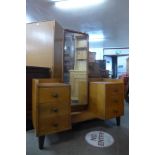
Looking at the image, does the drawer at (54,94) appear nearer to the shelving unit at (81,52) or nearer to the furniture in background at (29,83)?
the furniture in background at (29,83)

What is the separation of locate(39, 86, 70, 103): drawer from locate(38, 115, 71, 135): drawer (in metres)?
0.17

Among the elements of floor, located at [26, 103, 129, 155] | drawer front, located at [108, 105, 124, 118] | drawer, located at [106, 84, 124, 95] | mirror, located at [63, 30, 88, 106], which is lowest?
floor, located at [26, 103, 129, 155]

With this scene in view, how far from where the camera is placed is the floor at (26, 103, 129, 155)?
62.6 inches

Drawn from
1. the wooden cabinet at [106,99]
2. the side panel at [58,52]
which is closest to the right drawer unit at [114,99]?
the wooden cabinet at [106,99]

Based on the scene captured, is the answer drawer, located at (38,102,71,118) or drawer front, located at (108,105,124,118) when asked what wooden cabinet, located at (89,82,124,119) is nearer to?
drawer front, located at (108,105,124,118)

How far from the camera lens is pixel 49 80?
1.96 metres

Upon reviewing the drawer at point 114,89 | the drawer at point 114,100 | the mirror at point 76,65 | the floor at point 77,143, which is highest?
the mirror at point 76,65

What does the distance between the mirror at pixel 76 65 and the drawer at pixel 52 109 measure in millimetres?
617

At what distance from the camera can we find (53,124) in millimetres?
1683

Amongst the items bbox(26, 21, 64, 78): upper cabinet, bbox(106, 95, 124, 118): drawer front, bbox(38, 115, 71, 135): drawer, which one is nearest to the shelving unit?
bbox(26, 21, 64, 78): upper cabinet

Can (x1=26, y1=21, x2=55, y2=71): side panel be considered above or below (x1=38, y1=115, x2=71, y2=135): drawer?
above

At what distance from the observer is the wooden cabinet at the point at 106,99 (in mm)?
2203
